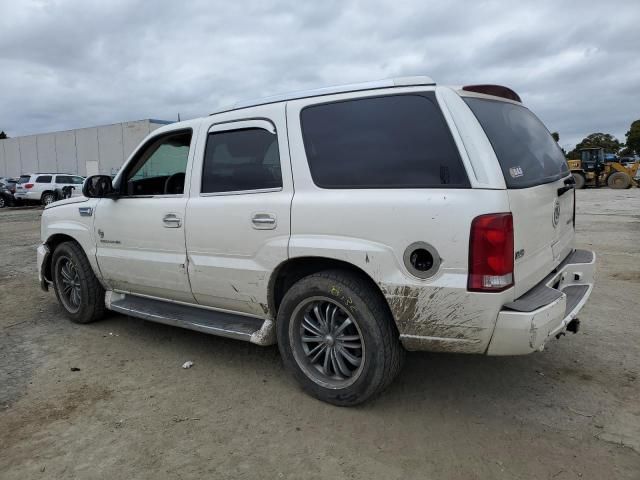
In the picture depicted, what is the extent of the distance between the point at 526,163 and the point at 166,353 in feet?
10.4

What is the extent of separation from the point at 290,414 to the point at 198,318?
1.15m

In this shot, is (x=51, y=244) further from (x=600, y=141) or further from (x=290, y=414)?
(x=600, y=141)

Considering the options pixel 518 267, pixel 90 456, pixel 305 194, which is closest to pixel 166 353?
pixel 90 456

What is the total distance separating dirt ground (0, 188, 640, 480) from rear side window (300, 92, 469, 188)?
1.45 metres

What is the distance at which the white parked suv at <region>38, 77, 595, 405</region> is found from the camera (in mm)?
2701

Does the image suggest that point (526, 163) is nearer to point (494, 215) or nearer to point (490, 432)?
point (494, 215)

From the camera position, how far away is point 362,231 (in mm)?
2947

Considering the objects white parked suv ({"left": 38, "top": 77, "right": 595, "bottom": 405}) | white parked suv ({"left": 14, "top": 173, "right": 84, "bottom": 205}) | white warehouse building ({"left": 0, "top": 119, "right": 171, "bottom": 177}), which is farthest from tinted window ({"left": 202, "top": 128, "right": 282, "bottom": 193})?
white warehouse building ({"left": 0, "top": 119, "right": 171, "bottom": 177})

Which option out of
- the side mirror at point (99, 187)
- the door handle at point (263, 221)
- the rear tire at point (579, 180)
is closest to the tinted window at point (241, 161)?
the door handle at point (263, 221)

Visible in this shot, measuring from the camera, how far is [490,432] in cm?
293

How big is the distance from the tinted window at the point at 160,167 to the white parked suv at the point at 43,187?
23.9 metres

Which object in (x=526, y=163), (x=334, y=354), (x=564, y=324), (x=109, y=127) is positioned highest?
(x=109, y=127)

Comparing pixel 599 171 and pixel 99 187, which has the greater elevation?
pixel 599 171

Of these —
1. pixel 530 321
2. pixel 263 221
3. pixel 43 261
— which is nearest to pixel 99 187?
pixel 43 261
